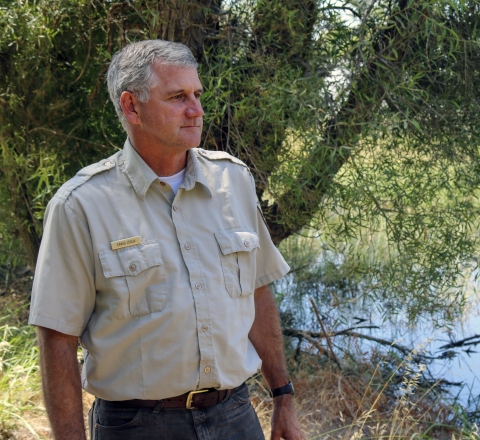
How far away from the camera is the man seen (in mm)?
1829

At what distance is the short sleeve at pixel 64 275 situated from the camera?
5.91ft

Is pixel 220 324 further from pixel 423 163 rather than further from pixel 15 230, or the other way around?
pixel 15 230

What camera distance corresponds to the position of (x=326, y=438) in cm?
364

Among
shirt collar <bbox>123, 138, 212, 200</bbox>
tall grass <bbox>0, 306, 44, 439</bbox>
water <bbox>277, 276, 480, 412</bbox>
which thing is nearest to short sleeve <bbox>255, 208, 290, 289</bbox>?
shirt collar <bbox>123, 138, 212, 200</bbox>

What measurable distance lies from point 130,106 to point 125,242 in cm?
43

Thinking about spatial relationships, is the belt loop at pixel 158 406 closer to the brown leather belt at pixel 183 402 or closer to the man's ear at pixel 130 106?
the brown leather belt at pixel 183 402

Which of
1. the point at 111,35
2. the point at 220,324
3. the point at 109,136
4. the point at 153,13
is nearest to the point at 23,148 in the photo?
the point at 109,136

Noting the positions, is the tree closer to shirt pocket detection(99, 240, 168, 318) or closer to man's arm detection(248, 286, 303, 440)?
man's arm detection(248, 286, 303, 440)

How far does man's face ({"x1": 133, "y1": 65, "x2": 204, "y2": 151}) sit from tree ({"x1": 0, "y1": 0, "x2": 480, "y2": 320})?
4.14ft

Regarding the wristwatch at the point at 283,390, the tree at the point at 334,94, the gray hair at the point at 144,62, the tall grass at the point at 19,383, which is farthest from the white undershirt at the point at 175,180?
the tall grass at the point at 19,383

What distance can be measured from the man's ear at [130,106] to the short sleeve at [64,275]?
0.35 meters

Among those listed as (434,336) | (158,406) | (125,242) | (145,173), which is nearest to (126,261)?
(125,242)

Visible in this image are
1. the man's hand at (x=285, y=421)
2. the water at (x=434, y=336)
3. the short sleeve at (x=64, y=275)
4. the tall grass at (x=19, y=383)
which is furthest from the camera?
the water at (x=434, y=336)

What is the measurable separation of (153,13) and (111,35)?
589 millimetres
